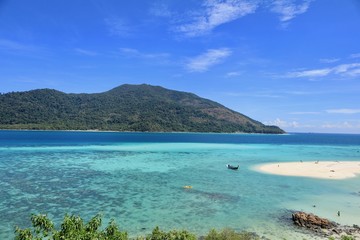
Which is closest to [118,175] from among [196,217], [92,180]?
[92,180]

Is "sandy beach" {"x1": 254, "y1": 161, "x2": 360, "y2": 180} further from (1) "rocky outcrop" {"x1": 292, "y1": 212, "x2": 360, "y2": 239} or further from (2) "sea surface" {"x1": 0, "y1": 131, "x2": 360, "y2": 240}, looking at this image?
(1) "rocky outcrop" {"x1": 292, "y1": 212, "x2": 360, "y2": 239}

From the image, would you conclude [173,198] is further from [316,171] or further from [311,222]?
[316,171]

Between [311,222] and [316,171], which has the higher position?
[316,171]

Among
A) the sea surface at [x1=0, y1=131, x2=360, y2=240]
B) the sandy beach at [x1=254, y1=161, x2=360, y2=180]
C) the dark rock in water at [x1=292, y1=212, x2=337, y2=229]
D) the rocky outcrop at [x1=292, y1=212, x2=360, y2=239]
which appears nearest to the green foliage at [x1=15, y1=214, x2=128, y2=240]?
the sea surface at [x1=0, y1=131, x2=360, y2=240]

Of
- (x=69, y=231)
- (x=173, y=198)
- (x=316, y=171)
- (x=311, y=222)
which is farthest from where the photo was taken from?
(x=316, y=171)

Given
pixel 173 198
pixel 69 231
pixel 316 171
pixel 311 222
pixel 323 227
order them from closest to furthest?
pixel 69 231 < pixel 323 227 < pixel 311 222 < pixel 173 198 < pixel 316 171

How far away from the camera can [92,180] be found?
4078 cm

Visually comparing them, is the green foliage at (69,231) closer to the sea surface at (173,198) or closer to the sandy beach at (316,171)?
the sea surface at (173,198)

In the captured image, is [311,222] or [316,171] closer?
[311,222]

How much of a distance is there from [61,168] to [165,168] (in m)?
17.4

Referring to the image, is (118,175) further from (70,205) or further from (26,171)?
(70,205)

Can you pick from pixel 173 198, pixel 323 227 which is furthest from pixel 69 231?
pixel 173 198

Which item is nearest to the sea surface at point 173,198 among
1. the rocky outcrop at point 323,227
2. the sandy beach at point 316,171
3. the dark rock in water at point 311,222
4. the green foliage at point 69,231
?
the dark rock in water at point 311,222

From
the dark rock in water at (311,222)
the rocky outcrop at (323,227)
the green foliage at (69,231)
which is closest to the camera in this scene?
the green foliage at (69,231)
